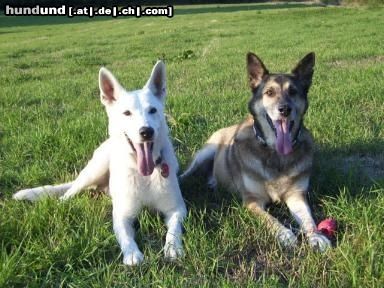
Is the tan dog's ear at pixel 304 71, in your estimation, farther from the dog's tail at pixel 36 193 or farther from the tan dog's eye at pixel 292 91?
the dog's tail at pixel 36 193

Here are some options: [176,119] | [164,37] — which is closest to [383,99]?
[176,119]

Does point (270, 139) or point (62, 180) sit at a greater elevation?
point (270, 139)

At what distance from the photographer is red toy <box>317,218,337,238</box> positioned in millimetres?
3100

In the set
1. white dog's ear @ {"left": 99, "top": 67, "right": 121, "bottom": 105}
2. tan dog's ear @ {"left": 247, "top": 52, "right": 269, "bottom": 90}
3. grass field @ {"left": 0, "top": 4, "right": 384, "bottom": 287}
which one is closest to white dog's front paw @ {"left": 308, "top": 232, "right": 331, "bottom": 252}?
grass field @ {"left": 0, "top": 4, "right": 384, "bottom": 287}

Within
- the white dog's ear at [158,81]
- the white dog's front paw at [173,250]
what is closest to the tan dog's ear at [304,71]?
the white dog's ear at [158,81]

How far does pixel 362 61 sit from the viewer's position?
968 cm

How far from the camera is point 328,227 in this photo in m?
3.12

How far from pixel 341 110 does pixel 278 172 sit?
7.04 feet

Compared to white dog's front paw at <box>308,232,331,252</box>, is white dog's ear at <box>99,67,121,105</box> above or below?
above

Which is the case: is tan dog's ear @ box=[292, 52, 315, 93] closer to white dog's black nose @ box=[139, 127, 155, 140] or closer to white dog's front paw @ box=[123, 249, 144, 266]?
white dog's black nose @ box=[139, 127, 155, 140]

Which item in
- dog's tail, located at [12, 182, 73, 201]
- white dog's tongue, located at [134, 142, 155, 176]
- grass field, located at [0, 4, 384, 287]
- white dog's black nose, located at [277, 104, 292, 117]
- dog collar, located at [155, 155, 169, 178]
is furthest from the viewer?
dog's tail, located at [12, 182, 73, 201]

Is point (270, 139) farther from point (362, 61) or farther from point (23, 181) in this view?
point (362, 61)

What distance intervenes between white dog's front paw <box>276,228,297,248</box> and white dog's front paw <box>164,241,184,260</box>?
0.62 metres

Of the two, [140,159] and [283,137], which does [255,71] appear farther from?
[140,159]
